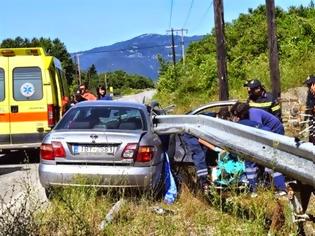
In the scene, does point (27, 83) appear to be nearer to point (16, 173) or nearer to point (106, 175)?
point (16, 173)

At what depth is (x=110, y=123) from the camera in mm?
8734

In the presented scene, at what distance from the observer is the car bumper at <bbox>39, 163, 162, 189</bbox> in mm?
7727

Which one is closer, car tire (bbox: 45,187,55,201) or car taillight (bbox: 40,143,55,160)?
car tire (bbox: 45,187,55,201)

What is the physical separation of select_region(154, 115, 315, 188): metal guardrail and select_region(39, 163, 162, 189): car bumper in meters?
0.84

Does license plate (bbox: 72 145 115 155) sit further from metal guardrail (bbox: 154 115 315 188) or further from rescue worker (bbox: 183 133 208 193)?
rescue worker (bbox: 183 133 208 193)

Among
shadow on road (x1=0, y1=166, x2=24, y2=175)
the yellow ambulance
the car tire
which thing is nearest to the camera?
the car tire

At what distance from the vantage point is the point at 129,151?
312 inches

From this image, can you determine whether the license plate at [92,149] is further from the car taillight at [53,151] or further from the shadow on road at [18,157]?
the shadow on road at [18,157]

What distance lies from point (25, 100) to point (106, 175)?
22.1ft

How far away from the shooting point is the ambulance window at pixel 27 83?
14.1 m

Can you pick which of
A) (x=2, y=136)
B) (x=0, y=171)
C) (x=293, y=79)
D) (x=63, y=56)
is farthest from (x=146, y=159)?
(x=63, y=56)

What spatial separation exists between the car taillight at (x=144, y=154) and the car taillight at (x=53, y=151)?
36.6 inches

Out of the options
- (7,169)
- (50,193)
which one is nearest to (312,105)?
(50,193)

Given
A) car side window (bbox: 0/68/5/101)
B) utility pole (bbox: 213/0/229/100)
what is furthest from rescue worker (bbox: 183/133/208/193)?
utility pole (bbox: 213/0/229/100)
